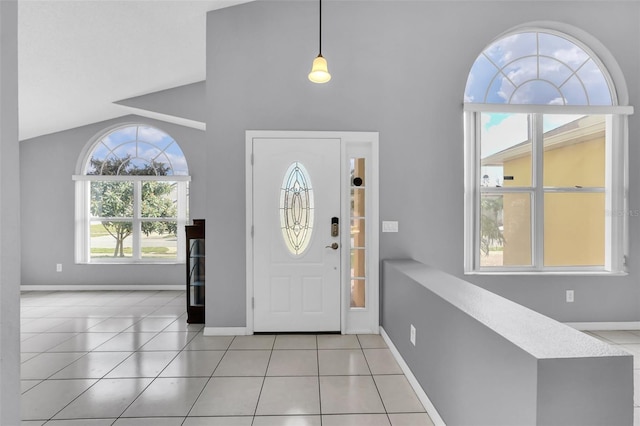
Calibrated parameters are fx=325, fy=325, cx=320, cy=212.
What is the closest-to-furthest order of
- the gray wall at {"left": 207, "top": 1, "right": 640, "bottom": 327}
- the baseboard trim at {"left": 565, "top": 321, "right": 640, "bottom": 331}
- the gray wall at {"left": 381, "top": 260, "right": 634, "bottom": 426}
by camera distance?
the gray wall at {"left": 381, "top": 260, "right": 634, "bottom": 426}
the gray wall at {"left": 207, "top": 1, "right": 640, "bottom": 327}
the baseboard trim at {"left": 565, "top": 321, "right": 640, "bottom": 331}

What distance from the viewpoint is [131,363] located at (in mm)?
2805

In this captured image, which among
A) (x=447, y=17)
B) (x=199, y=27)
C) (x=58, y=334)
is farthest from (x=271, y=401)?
(x=447, y=17)

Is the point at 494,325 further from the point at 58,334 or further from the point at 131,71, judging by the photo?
the point at 131,71

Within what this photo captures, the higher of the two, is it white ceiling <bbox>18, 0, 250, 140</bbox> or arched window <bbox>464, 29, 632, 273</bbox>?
white ceiling <bbox>18, 0, 250, 140</bbox>

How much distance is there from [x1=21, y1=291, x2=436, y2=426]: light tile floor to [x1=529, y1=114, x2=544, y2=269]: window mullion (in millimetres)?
2090

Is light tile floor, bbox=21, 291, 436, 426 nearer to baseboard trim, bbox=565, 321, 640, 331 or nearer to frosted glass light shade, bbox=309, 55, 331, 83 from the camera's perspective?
baseboard trim, bbox=565, 321, 640, 331

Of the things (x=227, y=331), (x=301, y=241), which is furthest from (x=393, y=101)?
(x=227, y=331)

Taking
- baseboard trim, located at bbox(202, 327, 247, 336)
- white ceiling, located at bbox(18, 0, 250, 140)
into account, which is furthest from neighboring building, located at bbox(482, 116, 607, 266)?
white ceiling, located at bbox(18, 0, 250, 140)

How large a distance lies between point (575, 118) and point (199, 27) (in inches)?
169

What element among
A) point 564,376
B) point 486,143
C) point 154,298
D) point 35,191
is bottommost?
point 154,298

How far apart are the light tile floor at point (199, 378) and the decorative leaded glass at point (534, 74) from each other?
3008 mm

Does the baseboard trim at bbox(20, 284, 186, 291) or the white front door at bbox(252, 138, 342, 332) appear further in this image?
the baseboard trim at bbox(20, 284, 186, 291)

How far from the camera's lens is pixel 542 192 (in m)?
3.62

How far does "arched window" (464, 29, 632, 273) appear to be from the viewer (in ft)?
11.8
